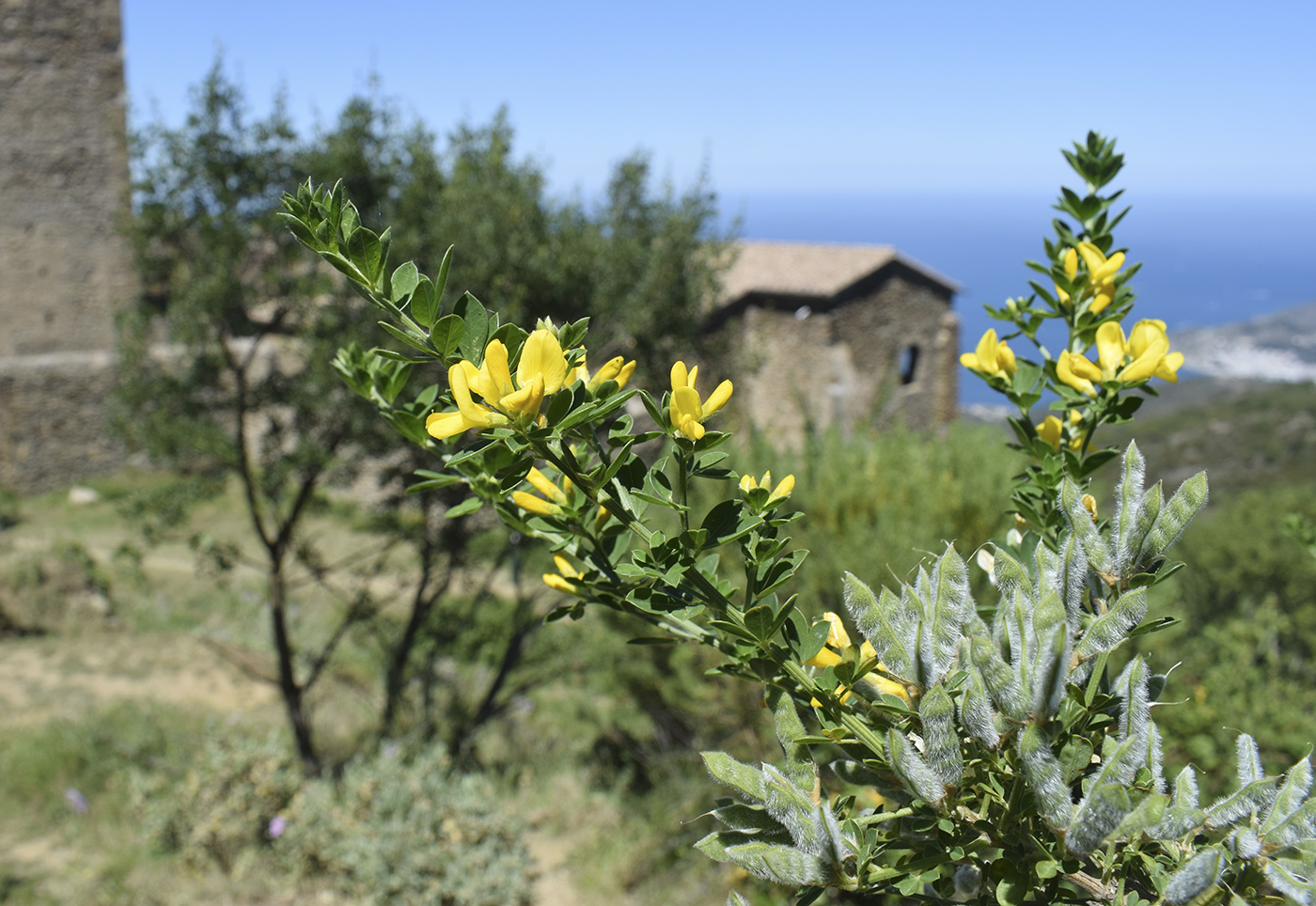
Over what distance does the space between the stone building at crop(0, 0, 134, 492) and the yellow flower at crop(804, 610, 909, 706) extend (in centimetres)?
1480

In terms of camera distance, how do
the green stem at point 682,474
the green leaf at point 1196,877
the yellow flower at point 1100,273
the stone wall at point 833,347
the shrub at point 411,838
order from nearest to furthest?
the green leaf at point 1196,877
the green stem at point 682,474
the yellow flower at point 1100,273
the shrub at point 411,838
the stone wall at point 833,347

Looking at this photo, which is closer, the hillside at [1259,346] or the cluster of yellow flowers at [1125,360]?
the cluster of yellow flowers at [1125,360]

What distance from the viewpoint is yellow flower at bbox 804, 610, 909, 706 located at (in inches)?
36.5

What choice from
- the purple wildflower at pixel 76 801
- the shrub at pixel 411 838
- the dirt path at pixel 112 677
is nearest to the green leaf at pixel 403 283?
the shrub at pixel 411 838

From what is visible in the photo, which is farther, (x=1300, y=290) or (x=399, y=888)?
(x=1300, y=290)

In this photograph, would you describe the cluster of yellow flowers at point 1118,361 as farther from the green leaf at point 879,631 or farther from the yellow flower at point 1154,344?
the green leaf at point 879,631

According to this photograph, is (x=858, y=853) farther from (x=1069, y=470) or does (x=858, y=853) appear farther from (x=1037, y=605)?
(x=1069, y=470)

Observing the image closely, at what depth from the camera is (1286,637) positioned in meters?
8.19

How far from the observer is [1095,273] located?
120 centimetres

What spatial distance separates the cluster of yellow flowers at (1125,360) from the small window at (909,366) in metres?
15.7

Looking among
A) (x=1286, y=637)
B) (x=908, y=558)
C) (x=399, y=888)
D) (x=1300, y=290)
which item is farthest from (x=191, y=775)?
(x=1300, y=290)

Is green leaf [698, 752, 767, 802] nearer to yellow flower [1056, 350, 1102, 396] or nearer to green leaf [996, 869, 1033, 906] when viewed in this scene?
green leaf [996, 869, 1033, 906]

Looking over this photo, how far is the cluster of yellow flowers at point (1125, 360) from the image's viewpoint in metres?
1.01

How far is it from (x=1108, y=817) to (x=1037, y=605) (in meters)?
0.17
